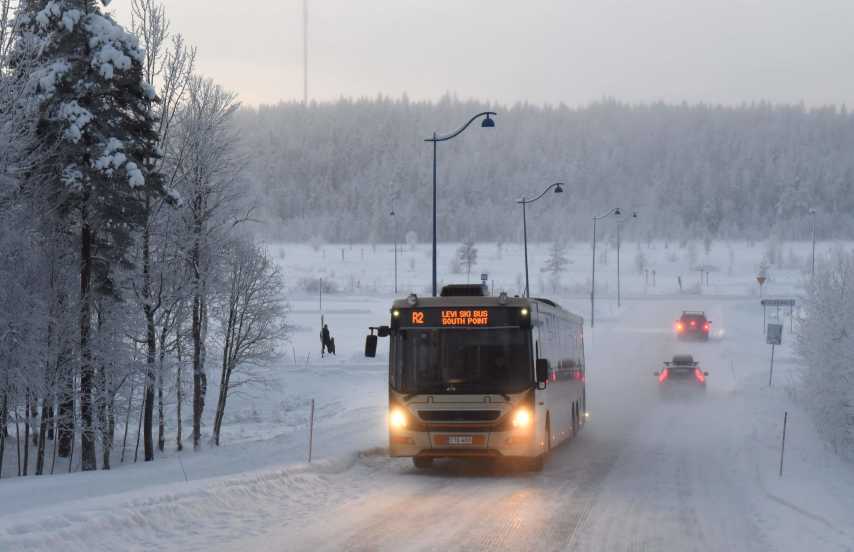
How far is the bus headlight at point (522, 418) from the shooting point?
18.1 meters

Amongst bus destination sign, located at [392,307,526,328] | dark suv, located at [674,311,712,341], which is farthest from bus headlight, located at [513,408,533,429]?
dark suv, located at [674,311,712,341]

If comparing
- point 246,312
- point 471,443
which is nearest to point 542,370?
point 471,443

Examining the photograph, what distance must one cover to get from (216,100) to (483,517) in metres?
22.8

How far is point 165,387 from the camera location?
33.7 metres

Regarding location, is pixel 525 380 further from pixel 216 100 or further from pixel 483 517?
pixel 216 100

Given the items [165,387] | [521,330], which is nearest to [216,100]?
[165,387]

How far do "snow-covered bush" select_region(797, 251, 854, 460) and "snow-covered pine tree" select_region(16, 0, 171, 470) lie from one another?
72.4ft

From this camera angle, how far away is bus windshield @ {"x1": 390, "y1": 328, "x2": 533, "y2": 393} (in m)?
18.3

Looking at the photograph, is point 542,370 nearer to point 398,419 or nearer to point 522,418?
point 522,418

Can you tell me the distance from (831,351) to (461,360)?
901 inches

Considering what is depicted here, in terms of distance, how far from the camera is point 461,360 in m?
18.4

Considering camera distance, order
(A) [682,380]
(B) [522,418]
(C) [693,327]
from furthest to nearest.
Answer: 1. (C) [693,327]
2. (A) [682,380]
3. (B) [522,418]

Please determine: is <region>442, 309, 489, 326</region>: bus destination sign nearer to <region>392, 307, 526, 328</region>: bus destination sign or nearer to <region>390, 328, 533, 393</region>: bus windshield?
<region>392, 307, 526, 328</region>: bus destination sign

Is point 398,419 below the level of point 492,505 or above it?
above
